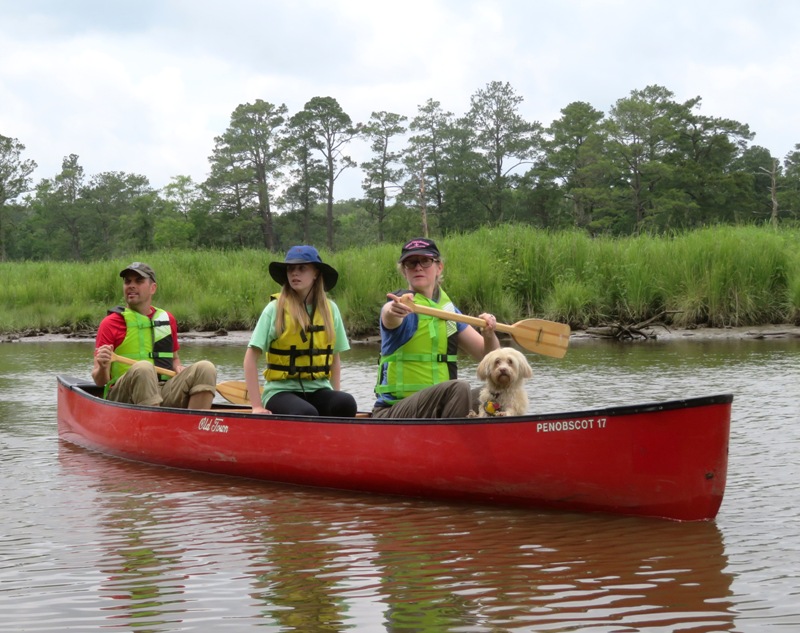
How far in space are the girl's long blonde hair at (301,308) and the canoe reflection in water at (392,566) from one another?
92cm

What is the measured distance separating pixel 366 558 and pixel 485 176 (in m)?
44.9

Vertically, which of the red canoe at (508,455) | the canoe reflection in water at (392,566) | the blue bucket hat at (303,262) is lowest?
the canoe reflection in water at (392,566)

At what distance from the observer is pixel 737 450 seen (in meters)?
5.97

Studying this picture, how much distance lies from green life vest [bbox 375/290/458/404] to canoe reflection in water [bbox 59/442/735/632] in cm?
63

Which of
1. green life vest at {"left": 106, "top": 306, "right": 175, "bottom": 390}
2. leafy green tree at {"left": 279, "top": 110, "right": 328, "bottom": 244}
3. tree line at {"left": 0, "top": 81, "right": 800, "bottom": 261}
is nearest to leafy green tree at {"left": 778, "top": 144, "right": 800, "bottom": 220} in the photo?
tree line at {"left": 0, "top": 81, "right": 800, "bottom": 261}

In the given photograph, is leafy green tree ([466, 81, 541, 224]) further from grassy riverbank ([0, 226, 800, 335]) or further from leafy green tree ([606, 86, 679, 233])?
grassy riverbank ([0, 226, 800, 335])

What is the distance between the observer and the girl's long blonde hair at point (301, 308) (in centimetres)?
549

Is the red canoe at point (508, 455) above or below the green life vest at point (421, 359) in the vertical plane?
below

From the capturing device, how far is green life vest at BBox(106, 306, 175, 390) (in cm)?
654

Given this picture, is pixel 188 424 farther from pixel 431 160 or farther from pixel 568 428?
pixel 431 160

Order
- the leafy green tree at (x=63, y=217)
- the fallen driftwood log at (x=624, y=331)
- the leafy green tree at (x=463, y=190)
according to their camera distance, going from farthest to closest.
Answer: the leafy green tree at (x=63, y=217), the leafy green tree at (x=463, y=190), the fallen driftwood log at (x=624, y=331)

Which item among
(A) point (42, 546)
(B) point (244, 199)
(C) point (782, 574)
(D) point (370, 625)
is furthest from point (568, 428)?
(B) point (244, 199)

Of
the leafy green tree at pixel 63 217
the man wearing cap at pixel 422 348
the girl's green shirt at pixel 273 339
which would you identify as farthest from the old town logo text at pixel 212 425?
the leafy green tree at pixel 63 217

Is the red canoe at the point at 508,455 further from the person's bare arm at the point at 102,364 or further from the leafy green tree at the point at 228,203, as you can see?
the leafy green tree at the point at 228,203
